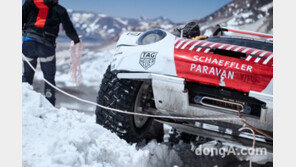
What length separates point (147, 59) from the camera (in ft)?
8.43

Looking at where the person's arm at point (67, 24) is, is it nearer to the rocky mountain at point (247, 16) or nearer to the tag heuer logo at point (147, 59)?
the tag heuer logo at point (147, 59)

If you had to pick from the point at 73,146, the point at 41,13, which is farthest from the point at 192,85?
the point at 41,13

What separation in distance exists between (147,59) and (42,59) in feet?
6.47

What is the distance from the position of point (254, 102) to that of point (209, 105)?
373 mm

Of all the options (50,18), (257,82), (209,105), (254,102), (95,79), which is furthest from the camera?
(95,79)

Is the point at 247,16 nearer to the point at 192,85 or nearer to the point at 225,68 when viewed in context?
the point at 192,85

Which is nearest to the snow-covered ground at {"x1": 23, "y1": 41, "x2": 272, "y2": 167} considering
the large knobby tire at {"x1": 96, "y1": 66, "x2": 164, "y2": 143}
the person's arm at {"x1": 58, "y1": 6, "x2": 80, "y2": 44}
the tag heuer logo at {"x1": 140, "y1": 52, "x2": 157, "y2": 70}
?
the large knobby tire at {"x1": 96, "y1": 66, "x2": 164, "y2": 143}

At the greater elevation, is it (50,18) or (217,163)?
(50,18)

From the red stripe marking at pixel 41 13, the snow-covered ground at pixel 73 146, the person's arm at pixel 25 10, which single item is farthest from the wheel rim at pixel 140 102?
the person's arm at pixel 25 10

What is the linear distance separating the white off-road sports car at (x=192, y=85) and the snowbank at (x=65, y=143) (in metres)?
0.40
